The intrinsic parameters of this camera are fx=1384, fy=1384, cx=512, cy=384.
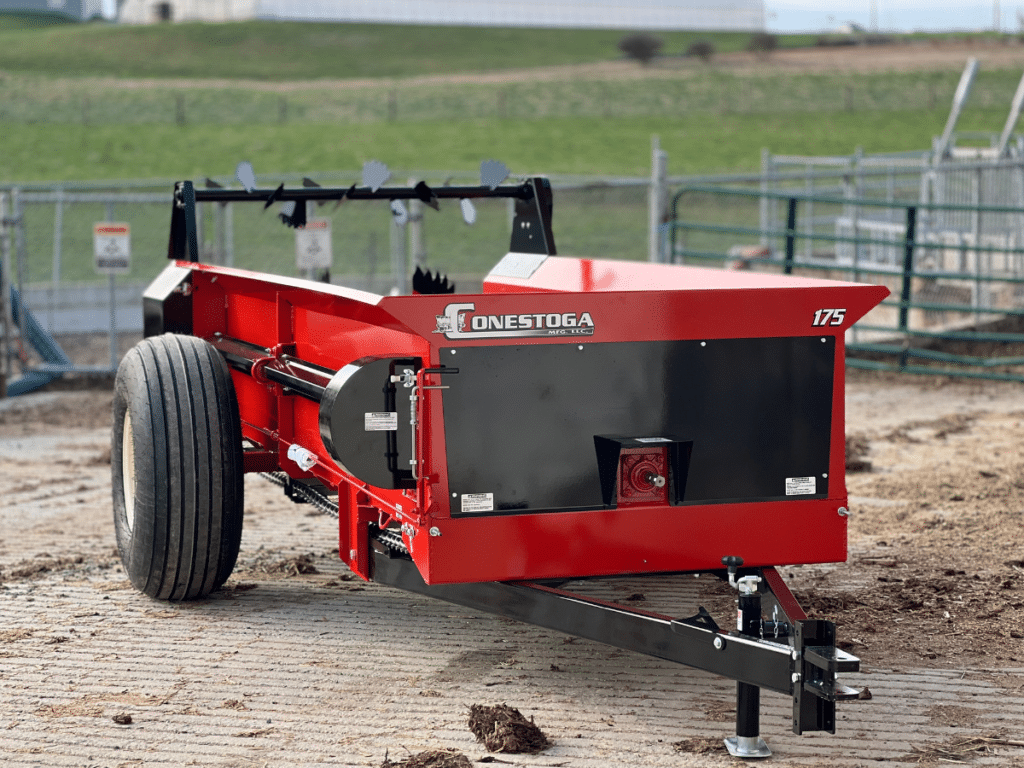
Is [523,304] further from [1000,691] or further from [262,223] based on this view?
[262,223]

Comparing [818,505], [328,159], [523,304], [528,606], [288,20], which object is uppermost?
[288,20]

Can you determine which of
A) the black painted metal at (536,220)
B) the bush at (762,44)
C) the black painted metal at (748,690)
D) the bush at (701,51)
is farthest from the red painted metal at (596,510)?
the bush at (762,44)

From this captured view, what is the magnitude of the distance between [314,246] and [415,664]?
23.7 feet

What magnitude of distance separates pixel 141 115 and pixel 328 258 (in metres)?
38.0

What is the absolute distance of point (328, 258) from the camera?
11.9m

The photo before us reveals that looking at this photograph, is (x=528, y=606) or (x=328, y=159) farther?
(x=328, y=159)

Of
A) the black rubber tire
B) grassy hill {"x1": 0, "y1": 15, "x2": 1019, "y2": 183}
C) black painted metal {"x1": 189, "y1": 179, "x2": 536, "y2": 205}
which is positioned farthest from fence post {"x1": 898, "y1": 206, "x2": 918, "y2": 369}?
grassy hill {"x1": 0, "y1": 15, "x2": 1019, "y2": 183}

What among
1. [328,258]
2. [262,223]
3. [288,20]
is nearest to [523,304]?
[328,258]

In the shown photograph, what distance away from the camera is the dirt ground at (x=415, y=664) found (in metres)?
4.31

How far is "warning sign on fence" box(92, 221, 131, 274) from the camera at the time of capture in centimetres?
A: 1266

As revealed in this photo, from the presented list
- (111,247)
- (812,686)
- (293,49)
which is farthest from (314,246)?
(293,49)

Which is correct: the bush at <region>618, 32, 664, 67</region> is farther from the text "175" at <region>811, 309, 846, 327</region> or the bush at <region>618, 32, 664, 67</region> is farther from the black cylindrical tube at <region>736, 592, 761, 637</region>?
the black cylindrical tube at <region>736, 592, 761, 637</region>

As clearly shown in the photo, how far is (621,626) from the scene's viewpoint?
14.1ft

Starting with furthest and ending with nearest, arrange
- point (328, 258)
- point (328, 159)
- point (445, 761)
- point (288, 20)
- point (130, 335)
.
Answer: point (288, 20), point (328, 159), point (130, 335), point (328, 258), point (445, 761)
